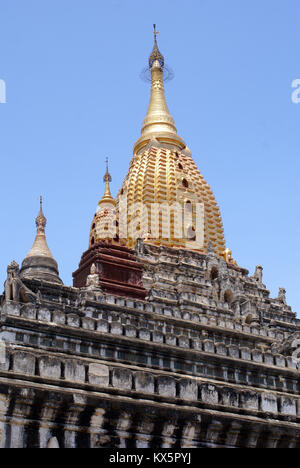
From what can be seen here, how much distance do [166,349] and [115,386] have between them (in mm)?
12626

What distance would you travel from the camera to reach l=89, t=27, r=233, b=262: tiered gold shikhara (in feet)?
177

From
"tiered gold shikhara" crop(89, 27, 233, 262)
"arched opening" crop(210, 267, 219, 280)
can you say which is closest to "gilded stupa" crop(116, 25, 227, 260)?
"tiered gold shikhara" crop(89, 27, 233, 262)

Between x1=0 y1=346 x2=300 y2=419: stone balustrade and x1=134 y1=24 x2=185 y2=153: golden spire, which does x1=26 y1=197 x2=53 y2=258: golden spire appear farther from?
x1=0 y1=346 x2=300 y2=419: stone balustrade

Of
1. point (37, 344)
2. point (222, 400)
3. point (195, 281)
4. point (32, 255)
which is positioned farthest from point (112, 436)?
point (195, 281)

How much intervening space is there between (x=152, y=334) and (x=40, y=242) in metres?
16.7

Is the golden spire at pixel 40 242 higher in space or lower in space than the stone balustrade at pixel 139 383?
higher

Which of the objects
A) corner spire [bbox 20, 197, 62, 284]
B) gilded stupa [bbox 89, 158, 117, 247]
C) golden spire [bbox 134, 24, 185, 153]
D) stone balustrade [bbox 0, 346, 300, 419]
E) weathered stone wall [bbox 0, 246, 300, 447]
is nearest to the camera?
weathered stone wall [bbox 0, 246, 300, 447]

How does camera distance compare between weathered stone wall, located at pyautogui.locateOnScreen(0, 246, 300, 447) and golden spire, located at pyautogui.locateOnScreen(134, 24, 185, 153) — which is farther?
golden spire, located at pyautogui.locateOnScreen(134, 24, 185, 153)

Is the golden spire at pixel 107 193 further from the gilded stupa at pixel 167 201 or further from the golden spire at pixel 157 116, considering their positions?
the golden spire at pixel 157 116

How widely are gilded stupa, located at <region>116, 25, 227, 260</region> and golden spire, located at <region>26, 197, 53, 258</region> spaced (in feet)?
25.0

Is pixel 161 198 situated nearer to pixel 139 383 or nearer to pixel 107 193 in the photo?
pixel 107 193

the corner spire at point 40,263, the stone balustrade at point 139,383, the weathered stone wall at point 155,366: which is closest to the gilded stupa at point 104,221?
the weathered stone wall at point 155,366

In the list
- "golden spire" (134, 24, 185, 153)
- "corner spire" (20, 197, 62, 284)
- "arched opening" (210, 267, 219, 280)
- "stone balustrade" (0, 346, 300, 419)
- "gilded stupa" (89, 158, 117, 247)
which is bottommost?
"stone balustrade" (0, 346, 300, 419)

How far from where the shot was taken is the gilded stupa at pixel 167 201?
54125mm
